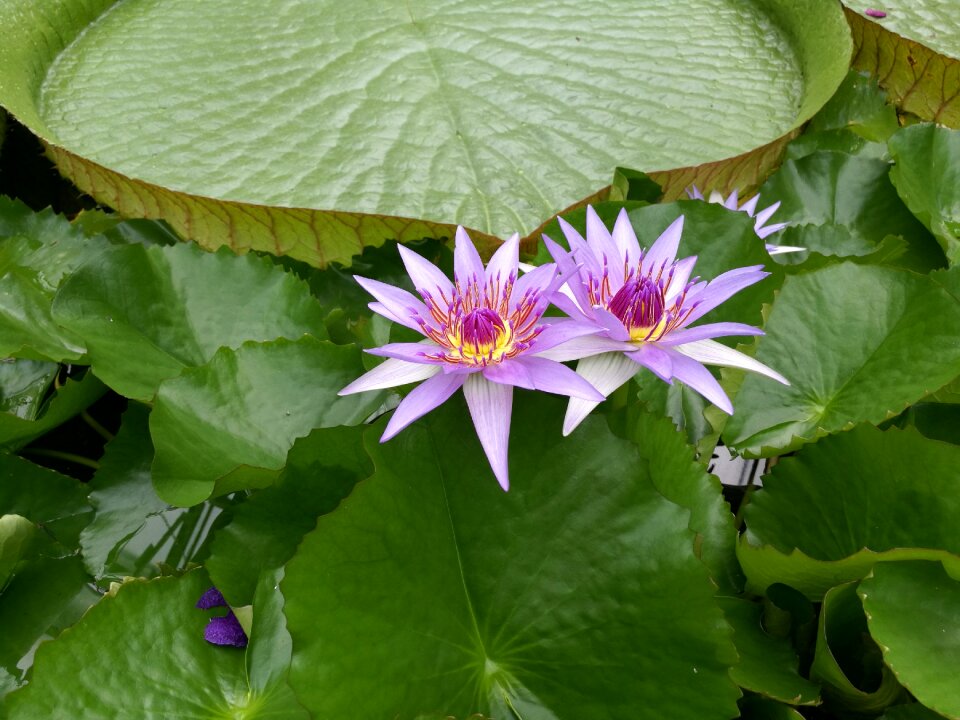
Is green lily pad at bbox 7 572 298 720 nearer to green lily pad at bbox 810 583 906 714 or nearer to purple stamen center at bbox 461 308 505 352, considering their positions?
purple stamen center at bbox 461 308 505 352

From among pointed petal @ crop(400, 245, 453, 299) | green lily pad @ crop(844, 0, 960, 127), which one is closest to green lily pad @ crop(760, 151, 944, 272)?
green lily pad @ crop(844, 0, 960, 127)

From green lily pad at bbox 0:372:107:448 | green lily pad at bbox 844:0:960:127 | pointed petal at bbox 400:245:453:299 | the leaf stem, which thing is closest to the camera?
pointed petal at bbox 400:245:453:299

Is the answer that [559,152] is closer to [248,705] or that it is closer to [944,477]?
[944,477]

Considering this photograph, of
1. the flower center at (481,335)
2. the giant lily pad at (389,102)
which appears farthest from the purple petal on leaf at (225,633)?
the giant lily pad at (389,102)

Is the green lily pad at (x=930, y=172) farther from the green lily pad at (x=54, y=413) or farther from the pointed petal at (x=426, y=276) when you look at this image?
the green lily pad at (x=54, y=413)

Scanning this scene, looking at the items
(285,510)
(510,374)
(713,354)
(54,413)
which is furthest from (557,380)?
(54,413)
